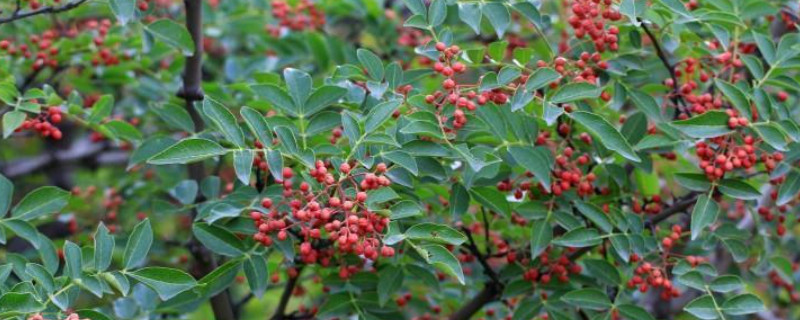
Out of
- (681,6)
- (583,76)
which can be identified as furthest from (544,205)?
(681,6)

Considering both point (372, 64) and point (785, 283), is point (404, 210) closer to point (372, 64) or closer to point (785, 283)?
point (372, 64)

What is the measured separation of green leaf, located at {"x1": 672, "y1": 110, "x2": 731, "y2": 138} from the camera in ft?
7.12

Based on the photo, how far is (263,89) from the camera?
222 centimetres

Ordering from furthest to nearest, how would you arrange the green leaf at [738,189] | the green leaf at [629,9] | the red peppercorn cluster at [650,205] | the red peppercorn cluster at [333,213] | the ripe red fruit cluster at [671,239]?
1. the red peppercorn cluster at [650,205]
2. the ripe red fruit cluster at [671,239]
3. the green leaf at [738,189]
4. the green leaf at [629,9]
5. the red peppercorn cluster at [333,213]

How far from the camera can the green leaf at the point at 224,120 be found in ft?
6.61

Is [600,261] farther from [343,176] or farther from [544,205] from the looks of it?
[343,176]

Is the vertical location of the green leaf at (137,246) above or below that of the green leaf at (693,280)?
above

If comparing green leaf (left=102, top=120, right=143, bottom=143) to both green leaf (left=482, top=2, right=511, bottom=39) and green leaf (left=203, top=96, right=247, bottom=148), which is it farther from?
green leaf (left=482, top=2, right=511, bottom=39)

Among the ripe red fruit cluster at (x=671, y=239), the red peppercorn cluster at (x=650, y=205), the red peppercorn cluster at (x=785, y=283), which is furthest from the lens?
the red peppercorn cluster at (x=785, y=283)

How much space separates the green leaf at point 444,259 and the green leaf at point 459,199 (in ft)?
0.91

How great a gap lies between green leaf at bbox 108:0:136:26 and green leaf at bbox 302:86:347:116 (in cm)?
41

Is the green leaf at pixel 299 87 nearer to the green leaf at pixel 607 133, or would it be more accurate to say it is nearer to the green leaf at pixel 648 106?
the green leaf at pixel 607 133

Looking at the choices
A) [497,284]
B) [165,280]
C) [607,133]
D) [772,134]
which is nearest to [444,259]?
[607,133]

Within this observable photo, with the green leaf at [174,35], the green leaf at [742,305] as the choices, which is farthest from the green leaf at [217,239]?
the green leaf at [742,305]
